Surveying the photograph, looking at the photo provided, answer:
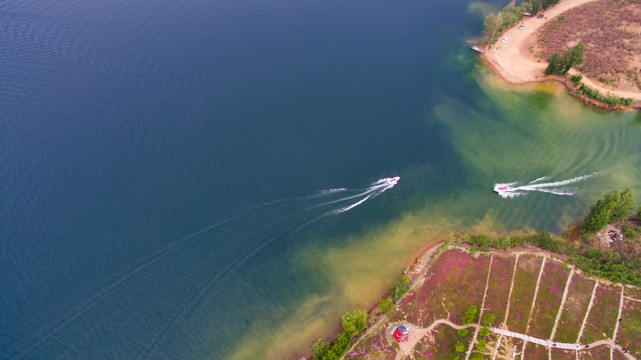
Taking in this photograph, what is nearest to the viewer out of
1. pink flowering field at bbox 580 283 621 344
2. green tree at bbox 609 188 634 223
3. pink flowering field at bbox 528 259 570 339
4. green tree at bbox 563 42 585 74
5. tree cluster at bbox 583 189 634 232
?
pink flowering field at bbox 580 283 621 344

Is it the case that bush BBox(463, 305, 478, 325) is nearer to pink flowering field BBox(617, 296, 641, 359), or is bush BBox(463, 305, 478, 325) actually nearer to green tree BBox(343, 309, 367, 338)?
green tree BBox(343, 309, 367, 338)

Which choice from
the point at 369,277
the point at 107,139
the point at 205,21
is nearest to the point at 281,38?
the point at 205,21

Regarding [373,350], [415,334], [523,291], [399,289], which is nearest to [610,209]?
[523,291]

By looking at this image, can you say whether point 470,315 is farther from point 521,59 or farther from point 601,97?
point 521,59

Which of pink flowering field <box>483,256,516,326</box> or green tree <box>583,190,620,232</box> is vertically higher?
green tree <box>583,190,620,232</box>

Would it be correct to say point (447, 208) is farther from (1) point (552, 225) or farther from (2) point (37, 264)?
(2) point (37, 264)

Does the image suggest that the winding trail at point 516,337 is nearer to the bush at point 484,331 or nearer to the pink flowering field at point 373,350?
the pink flowering field at point 373,350

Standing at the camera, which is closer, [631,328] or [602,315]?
[631,328]

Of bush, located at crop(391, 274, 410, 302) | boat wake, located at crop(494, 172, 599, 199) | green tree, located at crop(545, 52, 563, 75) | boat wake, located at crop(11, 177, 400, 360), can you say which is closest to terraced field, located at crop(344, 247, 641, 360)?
bush, located at crop(391, 274, 410, 302)

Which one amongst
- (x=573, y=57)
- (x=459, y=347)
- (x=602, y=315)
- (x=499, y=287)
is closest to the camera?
(x=459, y=347)
